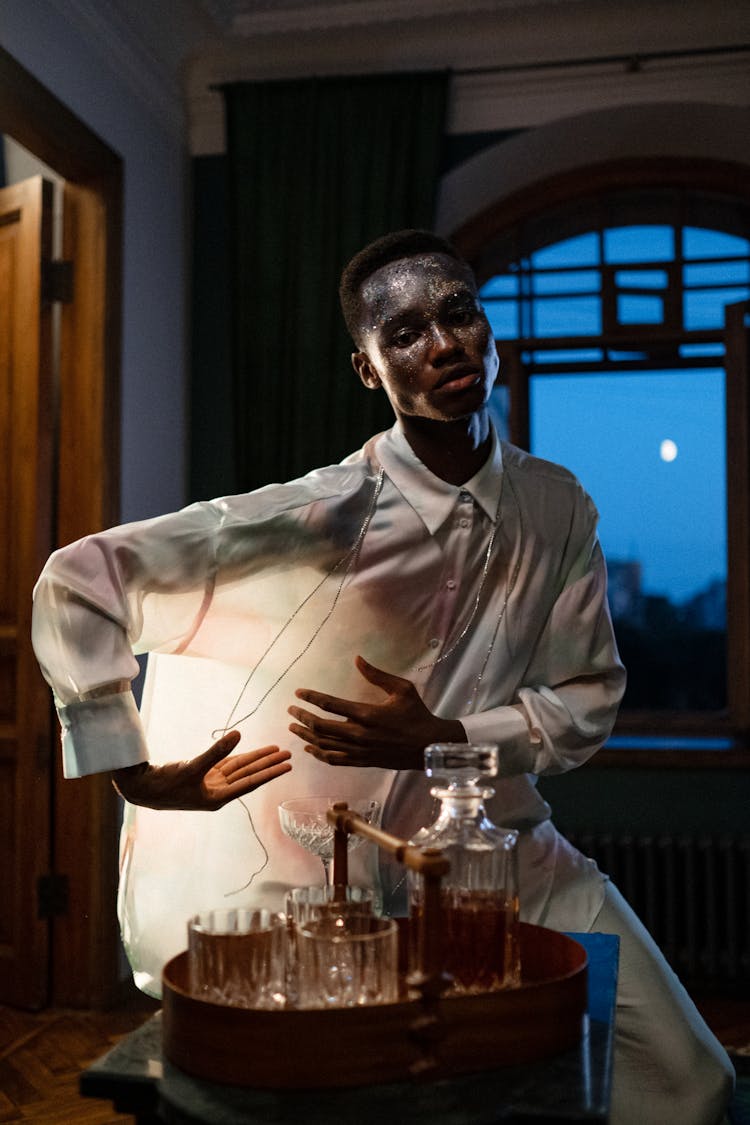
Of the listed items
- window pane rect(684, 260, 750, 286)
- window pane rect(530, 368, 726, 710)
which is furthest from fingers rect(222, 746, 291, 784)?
window pane rect(684, 260, 750, 286)

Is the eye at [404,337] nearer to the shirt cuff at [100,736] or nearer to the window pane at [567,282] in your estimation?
the shirt cuff at [100,736]

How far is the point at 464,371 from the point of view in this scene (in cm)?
176

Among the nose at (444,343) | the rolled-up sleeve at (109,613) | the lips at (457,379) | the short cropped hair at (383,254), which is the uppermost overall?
the short cropped hair at (383,254)

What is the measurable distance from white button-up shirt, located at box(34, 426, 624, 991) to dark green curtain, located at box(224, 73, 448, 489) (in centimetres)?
219

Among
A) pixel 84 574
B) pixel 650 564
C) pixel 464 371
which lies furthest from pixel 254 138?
pixel 84 574

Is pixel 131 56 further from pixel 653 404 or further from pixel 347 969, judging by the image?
pixel 347 969

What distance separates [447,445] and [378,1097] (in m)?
1.10

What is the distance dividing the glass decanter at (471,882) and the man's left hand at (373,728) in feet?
1.15

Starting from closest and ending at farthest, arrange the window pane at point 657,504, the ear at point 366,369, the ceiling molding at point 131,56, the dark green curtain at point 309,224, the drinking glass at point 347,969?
the drinking glass at point 347,969, the ear at point 366,369, the ceiling molding at point 131,56, the dark green curtain at point 309,224, the window pane at point 657,504

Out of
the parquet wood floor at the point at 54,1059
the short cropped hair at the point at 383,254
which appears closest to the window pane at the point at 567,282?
the short cropped hair at the point at 383,254

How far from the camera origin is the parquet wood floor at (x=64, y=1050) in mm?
2795

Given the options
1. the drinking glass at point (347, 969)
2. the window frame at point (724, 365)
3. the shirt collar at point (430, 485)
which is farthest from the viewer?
the window frame at point (724, 365)

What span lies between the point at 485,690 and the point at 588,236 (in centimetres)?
317

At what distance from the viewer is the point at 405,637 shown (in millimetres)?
1802
